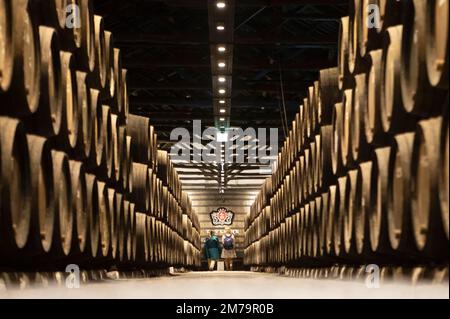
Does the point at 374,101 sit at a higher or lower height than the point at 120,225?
higher

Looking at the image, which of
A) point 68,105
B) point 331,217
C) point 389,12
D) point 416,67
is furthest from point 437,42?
point 331,217

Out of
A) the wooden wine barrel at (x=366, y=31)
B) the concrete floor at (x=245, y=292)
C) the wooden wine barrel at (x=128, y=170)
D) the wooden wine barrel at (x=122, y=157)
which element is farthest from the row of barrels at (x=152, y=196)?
the concrete floor at (x=245, y=292)

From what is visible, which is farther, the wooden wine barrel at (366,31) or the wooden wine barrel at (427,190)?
the wooden wine barrel at (366,31)

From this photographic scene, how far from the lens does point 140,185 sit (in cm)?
945

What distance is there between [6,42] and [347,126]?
3467mm

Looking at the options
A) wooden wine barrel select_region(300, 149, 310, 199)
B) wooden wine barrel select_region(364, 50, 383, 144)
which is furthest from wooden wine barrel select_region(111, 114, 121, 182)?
wooden wine barrel select_region(364, 50, 383, 144)

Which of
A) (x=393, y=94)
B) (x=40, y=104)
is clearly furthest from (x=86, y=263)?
(x=393, y=94)

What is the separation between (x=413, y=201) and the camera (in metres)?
3.89

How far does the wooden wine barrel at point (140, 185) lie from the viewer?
941 centimetres

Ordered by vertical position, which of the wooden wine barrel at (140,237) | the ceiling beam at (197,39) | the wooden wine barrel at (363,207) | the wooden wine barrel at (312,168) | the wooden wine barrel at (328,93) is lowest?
the wooden wine barrel at (140,237)

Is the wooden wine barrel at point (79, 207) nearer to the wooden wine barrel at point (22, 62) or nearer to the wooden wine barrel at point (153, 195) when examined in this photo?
the wooden wine barrel at point (22, 62)

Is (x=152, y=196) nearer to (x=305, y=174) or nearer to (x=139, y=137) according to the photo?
(x=139, y=137)

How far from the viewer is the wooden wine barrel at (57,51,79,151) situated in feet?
16.1

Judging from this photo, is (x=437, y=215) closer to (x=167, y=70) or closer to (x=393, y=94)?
(x=393, y=94)
